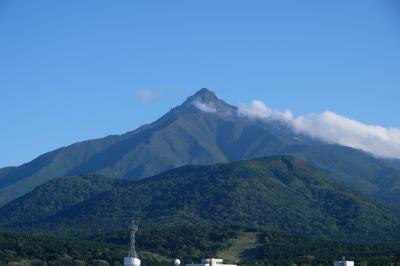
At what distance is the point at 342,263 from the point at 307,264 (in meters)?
27.6

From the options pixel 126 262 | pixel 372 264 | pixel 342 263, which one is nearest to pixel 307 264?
pixel 372 264

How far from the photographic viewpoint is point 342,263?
168125 millimetres

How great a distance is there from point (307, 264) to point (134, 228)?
56.8m

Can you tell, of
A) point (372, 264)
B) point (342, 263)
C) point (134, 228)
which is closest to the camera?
point (134, 228)

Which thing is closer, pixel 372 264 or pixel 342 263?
pixel 342 263

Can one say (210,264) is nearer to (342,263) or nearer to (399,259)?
(342,263)

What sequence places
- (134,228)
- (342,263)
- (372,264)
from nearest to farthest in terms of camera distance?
(134,228) → (342,263) → (372,264)

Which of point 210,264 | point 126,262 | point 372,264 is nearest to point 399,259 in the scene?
point 372,264

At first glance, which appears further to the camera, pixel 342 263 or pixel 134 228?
pixel 342 263

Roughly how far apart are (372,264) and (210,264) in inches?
1344

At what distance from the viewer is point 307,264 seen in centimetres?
19525

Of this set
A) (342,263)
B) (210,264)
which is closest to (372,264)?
(342,263)

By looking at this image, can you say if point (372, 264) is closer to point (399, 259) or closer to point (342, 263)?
point (399, 259)

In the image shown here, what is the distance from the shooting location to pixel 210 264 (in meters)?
174
